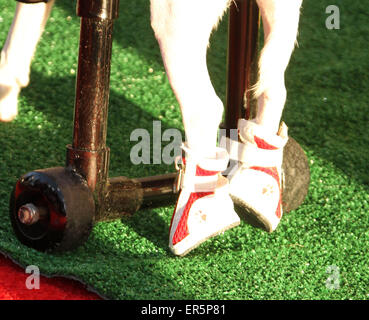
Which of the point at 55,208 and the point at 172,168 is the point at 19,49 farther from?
the point at 172,168

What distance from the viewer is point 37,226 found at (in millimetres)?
1693

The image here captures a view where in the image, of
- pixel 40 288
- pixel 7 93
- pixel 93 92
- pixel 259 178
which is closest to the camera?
pixel 40 288

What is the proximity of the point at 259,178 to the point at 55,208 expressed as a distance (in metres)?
0.56

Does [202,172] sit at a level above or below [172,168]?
above

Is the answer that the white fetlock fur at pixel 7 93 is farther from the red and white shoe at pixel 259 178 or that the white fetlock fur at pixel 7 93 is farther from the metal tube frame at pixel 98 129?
the red and white shoe at pixel 259 178

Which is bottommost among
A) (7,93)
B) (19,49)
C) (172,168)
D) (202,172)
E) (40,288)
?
(40,288)

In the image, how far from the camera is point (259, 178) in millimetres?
1909

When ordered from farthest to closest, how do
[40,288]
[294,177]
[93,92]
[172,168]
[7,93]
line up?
[172,168]
[294,177]
[7,93]
[93,92]
[40,288]

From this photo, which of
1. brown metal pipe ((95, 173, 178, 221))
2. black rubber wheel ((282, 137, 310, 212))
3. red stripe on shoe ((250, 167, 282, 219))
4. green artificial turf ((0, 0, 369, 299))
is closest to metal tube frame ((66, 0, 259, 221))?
brown metal pipe ((95, 173, 178, 221))

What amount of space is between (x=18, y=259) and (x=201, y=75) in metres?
0.61

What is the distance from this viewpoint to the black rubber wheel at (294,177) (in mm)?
2092

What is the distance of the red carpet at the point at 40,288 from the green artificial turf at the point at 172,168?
0.09 ft

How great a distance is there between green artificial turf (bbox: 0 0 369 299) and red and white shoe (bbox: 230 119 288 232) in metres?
0.10

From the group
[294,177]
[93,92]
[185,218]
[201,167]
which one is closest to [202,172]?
[201,167]
